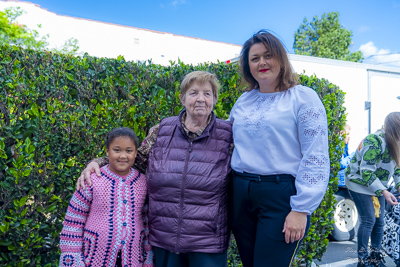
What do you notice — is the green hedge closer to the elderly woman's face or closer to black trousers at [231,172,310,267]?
the elderly woman's face

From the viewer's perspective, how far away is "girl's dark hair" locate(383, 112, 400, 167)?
3.87 m

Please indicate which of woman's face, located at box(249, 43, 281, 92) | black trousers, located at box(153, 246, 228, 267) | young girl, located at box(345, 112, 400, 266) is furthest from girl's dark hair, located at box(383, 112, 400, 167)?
black trousers, located at box(153, 246, 228, 267)

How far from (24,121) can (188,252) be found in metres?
1.83

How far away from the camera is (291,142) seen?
201 centimetres

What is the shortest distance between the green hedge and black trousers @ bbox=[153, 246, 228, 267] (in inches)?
48.7

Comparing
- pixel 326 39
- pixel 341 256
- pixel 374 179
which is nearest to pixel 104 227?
pixel 374 179

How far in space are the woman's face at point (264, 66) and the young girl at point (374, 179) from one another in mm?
2381

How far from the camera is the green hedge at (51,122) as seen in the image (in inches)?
112

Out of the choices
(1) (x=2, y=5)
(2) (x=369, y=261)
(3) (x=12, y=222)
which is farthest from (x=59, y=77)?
(1) (x=2, y=5)

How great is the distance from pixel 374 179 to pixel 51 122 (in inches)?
138

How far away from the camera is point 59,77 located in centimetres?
305

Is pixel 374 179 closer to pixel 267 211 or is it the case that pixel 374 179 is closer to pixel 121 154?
pixel 267 211

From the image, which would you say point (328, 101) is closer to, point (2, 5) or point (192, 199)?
point (192, 199)

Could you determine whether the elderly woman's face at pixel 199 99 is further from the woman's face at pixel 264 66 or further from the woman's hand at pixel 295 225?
the woman's hand at pixel 295 225
